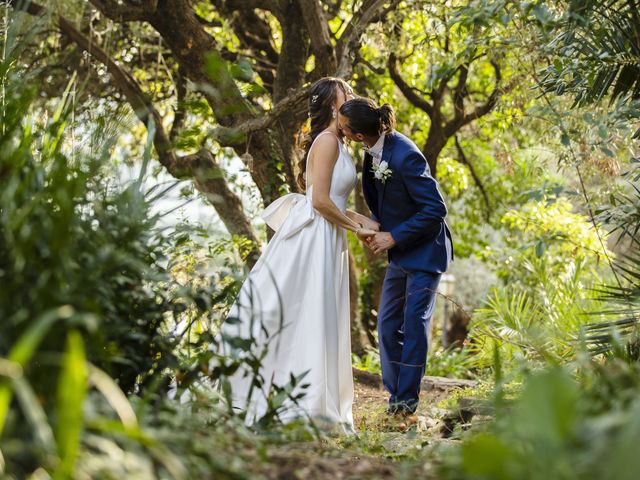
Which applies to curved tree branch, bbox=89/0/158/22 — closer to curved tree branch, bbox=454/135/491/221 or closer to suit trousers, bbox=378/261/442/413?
suit trousers, bbox=378/261/442/413

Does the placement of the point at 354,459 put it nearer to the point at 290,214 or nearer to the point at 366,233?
the point at 290,214

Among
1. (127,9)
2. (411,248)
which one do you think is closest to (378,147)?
(411,248)

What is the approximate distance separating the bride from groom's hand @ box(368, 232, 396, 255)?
0.19 feet

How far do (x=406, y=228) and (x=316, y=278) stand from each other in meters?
0.67

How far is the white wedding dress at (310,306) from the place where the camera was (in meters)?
4.18

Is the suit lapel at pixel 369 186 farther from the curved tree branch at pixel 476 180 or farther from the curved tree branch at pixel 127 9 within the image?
the curved tree branch at pixel 476 180

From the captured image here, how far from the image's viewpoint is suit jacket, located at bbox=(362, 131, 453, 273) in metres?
4.77

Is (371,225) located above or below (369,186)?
below

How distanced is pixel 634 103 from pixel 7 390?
3.38 meters

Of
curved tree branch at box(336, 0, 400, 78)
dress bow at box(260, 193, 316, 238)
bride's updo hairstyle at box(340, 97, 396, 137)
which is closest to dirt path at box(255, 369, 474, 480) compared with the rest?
dress bow at box(260, 193, 316, 238)

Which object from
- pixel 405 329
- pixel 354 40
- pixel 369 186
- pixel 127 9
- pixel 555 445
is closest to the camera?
pixel 555 445

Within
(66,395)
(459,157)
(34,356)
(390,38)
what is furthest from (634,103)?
(459,157)

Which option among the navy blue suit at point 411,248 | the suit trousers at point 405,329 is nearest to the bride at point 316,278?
the navy blue suit at point 411,248

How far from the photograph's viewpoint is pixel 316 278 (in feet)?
14.5
